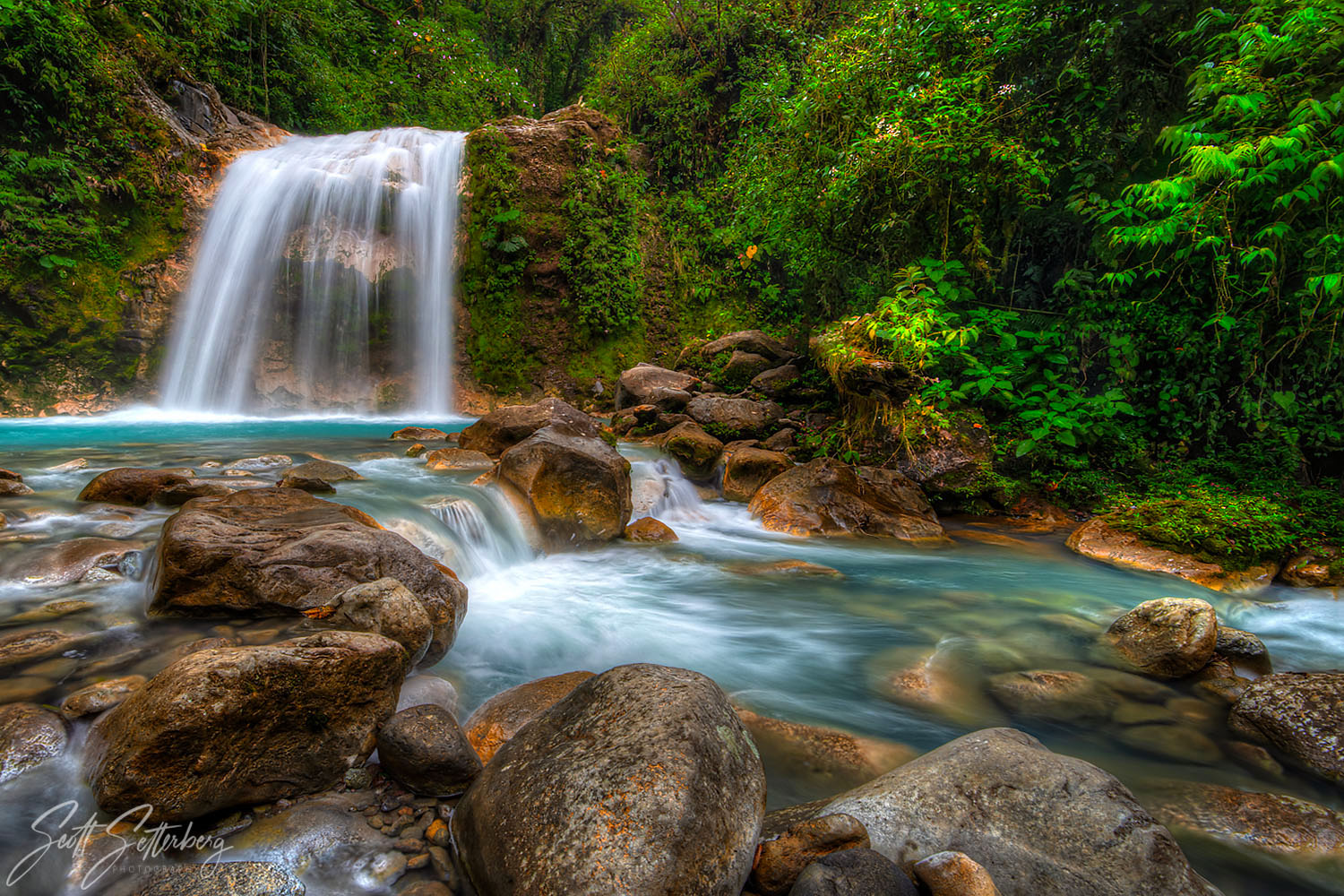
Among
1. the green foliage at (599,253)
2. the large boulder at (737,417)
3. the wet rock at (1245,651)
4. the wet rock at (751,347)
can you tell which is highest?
the green foliage at (599,253)

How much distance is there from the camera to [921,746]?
3178mm

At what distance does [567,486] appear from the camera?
5.94 meters

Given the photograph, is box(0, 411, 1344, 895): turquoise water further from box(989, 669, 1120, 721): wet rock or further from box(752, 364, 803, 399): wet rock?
box(752, 364, 803, 399): wet rock

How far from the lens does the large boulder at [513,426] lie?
745 cm

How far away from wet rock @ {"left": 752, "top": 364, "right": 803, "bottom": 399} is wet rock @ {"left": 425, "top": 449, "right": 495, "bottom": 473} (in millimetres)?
4495

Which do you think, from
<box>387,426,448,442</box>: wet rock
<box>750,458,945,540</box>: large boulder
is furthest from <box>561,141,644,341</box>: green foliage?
<box>750,458,945,540</box>: large boulder

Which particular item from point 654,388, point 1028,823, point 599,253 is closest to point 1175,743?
point 1028,823

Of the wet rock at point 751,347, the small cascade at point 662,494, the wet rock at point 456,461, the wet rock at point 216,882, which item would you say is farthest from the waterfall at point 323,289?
the wet rock at point 216,882

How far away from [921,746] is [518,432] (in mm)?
5603

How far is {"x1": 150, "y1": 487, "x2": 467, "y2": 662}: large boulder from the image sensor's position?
3.12 metres

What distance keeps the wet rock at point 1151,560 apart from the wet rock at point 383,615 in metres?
6.13

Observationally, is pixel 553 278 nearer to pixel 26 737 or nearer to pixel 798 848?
pixel 26 737

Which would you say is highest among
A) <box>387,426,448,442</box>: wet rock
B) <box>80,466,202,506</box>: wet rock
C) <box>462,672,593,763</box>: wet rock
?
<box>387,426,448,442</box>: wet rock

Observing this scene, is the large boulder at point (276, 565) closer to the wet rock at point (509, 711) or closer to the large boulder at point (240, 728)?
the wet rock at point (509, 711)
